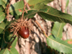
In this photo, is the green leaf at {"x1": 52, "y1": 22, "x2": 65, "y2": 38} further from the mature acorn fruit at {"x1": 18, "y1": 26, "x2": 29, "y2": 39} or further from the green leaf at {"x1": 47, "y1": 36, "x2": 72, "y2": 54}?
the mature acorn fruit at {"x1": 18, "y1": 26, "x2": 29, "y2": 39}

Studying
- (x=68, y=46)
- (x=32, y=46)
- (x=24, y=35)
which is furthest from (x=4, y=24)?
(x=68, y=46)

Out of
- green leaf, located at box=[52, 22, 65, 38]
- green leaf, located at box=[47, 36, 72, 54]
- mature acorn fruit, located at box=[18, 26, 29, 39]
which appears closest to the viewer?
mature acorn fruit, located at box=[18, 26, 29, 39]

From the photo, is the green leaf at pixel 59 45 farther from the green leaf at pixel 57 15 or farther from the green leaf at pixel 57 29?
the green leaf at pixel 57 15

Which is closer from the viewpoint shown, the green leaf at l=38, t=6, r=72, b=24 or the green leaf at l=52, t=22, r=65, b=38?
the green leaf at l=38, t=6, r=72, b=24

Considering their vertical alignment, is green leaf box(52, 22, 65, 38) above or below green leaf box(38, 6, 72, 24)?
below

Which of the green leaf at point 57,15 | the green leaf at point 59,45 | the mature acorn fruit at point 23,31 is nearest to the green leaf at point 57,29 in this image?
the green leaf at point 59,45

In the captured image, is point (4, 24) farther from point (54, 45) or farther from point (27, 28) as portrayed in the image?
point (54, 45)

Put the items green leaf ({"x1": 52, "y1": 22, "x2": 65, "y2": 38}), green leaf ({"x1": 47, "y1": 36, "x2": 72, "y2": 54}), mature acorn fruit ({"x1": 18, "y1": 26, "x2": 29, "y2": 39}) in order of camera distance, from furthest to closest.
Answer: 1. green leaf ({"x1": 52, "y1": 22, "x2": 65, "y2": 38})
2. green leaf ({"x1": 47, "y1": 36, "x2": 72, "y2": 54})
3. mature acorn fruit ({"x1": 18, "y1": 26, "x2": 29, "y2": 39})

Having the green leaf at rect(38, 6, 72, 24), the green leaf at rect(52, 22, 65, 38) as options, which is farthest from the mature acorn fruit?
the green leaf at rect(52, 22, 65, 38)

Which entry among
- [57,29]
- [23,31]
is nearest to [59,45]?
[57,29]
